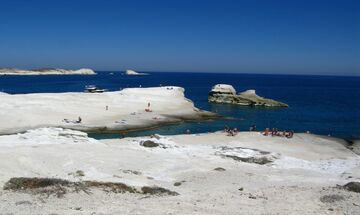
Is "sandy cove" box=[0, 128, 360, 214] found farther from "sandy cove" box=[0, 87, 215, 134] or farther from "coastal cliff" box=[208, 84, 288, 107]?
"coastal cliff" box=[208, 84, 288, 107]

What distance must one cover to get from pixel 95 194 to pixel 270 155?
2073 centimetres

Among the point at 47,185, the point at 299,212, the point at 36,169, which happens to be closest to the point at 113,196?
the point at 47,185

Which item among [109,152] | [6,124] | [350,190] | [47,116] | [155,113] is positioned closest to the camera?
[350,190]

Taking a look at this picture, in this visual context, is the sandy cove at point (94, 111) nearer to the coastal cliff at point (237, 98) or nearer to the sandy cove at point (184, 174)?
the coastal cliff at point (237, 98)

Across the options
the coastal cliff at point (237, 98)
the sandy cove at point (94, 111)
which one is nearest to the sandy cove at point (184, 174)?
the sandy cove at point (94, 111)

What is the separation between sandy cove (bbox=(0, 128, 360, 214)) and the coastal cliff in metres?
51.5

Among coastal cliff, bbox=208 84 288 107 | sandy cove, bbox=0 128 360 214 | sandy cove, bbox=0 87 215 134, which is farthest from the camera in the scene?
coastal cliff, bbox=208 84 288 107

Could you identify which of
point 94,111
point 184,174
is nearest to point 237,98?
point 94,111

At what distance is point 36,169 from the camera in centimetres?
2844

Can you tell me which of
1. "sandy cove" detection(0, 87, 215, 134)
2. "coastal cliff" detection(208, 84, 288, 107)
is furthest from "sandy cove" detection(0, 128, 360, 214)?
"coastal cliff" detection(208, 84, 288, 107)

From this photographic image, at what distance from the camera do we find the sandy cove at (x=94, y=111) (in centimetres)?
5947

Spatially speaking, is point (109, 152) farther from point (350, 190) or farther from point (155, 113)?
point (155, 113)

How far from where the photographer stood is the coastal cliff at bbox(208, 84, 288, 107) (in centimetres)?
10000

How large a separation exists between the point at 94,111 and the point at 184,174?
41460 millimetres
